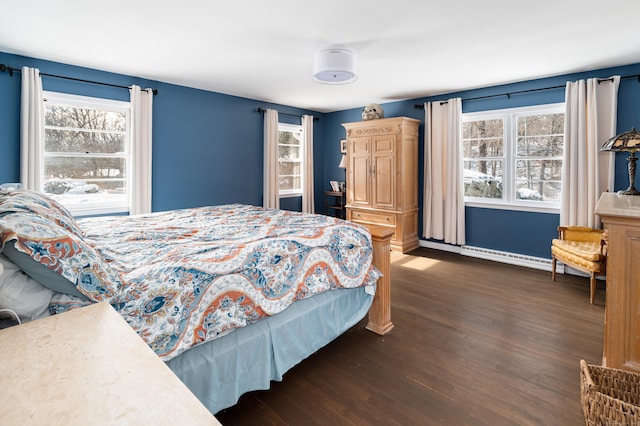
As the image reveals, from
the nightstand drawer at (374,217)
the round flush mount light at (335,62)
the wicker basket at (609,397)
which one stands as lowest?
the wicker basket at (609,397)

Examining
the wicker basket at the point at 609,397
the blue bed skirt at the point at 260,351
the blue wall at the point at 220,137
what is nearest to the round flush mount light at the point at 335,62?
the blue bed skirt at the point at 260,351

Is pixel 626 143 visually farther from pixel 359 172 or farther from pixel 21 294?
pixel 21 294

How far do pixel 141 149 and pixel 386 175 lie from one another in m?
3.50

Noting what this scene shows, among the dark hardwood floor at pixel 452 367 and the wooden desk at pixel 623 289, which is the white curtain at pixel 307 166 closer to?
the dark hardwood floor at pixel 452 367

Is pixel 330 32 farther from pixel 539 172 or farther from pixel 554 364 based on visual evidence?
pixel 539 172

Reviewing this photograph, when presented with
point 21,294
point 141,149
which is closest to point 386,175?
point 141,149

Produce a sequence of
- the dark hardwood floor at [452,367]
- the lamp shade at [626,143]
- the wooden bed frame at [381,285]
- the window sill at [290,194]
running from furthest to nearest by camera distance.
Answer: the window sill at [290,194] < the lamp shade at [626,143] < the wooden bed frame at [381,285] < the dark hardwood floor at [452,367]

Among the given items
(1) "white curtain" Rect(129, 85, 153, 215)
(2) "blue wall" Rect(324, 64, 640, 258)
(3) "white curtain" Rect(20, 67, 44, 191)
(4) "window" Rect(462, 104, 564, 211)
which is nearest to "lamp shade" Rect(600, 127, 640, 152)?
(2) "blue wall" Rect(324, 64, 640, 258)

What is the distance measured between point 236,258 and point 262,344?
0.51m

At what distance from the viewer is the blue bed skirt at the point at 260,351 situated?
5.35 ft

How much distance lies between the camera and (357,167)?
5781 mm

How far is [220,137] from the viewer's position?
17.2ft

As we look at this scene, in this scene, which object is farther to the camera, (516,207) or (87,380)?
(516,207)

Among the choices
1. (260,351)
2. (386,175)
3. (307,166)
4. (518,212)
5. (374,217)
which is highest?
(307,166)
